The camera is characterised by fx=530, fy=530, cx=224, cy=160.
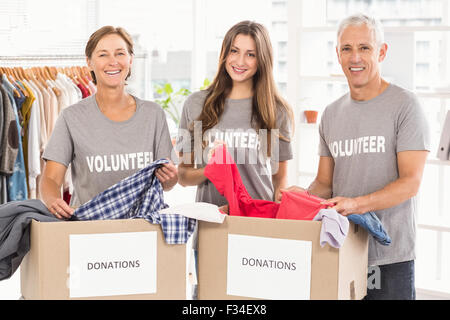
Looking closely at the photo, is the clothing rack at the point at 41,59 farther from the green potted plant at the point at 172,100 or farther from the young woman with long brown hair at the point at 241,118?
the young woman with long brown hair at the point at 241,118

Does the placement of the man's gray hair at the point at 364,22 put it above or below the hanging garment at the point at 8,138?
above

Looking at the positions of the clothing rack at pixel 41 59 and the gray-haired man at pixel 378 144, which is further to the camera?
the clothing rack at pixel 41 59

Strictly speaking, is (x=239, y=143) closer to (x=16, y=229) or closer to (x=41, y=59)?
(x=16, y=229)

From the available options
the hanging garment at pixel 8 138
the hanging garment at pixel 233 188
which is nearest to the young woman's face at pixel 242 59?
the hanging garment at pixel 233 188

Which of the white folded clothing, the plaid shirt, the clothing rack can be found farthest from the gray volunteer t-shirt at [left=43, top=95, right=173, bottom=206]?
the clothing rack

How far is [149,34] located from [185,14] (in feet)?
1.33

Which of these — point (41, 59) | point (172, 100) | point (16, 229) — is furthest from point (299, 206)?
point (172, 100)

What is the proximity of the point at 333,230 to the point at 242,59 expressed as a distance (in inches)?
34.2

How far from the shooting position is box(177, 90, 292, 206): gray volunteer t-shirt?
1950 mm

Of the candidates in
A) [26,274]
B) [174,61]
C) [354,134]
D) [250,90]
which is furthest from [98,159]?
[174,61]

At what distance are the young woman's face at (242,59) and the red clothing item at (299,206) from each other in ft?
1.94

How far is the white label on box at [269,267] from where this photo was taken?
1352 millimetres
